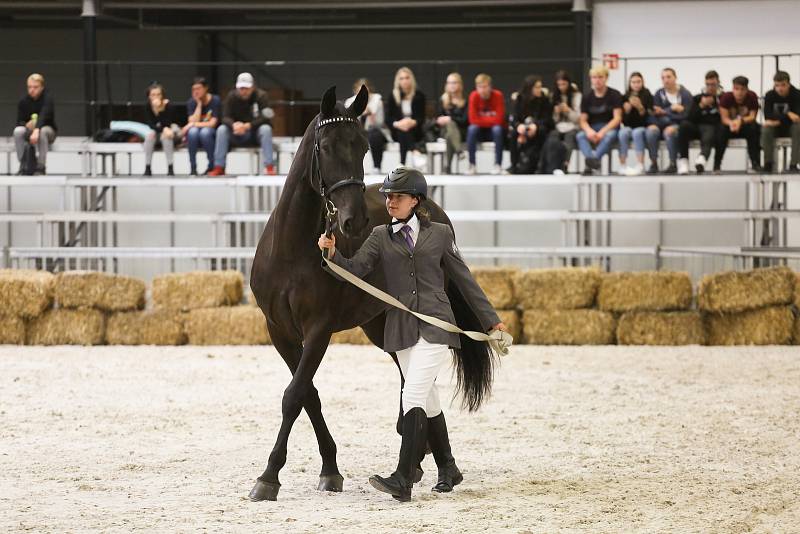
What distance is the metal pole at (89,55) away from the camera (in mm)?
16922

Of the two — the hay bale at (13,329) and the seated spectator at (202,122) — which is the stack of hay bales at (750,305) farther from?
the hay bale at (13,329)

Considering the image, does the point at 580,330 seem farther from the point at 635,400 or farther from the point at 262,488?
the point at 262,488

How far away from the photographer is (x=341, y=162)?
5203mm

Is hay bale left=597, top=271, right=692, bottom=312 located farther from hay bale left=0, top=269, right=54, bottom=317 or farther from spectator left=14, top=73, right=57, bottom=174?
spectator left=14, top=73, right=57, bottom=174

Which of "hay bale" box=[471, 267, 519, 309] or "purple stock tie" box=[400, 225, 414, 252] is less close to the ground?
"purple stock tie" box=[400, 225, 414, 252]

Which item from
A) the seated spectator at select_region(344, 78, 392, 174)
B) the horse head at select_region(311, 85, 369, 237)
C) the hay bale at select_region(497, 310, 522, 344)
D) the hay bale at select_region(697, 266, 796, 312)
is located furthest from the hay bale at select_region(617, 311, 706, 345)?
the horse head at select_region(311, 85, 369, 237)

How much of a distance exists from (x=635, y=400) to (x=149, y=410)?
349 centimetres

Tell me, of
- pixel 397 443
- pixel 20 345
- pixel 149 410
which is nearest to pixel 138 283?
pixel 20 345

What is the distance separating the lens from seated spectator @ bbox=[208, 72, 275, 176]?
14820 millimetres

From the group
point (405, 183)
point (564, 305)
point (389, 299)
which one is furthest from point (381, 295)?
point (564, 305)

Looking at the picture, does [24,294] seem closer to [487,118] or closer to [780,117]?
[487,118]

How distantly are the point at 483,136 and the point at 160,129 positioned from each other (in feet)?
14.2

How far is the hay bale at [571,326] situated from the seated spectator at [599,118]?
2912mm

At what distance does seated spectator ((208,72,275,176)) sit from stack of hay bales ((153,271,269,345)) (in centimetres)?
289
